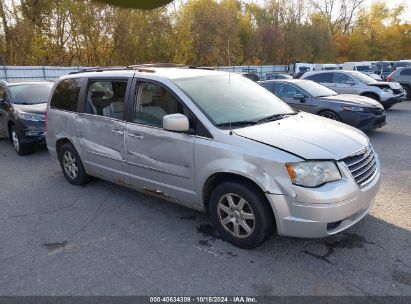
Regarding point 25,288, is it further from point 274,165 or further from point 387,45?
point 387,45

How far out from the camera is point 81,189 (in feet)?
17.8

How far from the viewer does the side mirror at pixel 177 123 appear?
357 centimetres

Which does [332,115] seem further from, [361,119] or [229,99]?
[229,99]

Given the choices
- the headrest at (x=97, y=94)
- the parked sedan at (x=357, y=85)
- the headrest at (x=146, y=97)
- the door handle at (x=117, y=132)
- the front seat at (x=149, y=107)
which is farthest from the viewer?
the parked sedan at (x=357, y=85)

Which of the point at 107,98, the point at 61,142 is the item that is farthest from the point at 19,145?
the point at 107,98

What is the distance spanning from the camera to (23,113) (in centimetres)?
773

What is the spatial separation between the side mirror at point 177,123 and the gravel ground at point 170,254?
1133 mm

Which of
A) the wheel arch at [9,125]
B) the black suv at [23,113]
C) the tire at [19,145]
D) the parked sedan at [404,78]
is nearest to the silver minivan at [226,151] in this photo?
the black suv at [23,113]

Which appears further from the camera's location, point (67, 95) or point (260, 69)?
point (260, 69)

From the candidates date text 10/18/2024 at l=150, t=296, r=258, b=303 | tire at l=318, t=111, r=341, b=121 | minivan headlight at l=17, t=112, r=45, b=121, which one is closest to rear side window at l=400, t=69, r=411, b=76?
tire at l=318, t=111, r=341, b=121

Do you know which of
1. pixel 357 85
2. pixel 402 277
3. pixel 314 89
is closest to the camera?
pixel 402 277

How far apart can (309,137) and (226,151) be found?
79cm

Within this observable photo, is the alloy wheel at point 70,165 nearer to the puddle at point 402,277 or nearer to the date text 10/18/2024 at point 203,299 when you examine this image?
the date text 10/18/2024 at point 203,299

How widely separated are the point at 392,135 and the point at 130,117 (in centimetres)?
671
